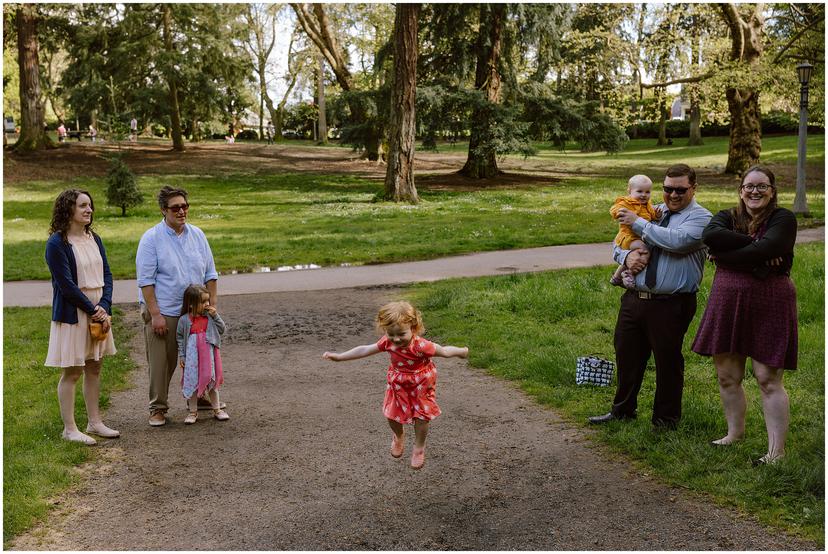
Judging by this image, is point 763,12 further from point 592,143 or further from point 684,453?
Answer: point 684,453

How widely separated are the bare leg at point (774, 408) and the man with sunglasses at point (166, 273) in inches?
178

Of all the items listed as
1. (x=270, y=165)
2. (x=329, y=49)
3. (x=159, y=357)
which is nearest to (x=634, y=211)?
(x=159, y=357)

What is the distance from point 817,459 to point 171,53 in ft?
120

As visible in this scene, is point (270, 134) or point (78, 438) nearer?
point (78, 438)

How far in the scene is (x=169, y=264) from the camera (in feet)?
23.1

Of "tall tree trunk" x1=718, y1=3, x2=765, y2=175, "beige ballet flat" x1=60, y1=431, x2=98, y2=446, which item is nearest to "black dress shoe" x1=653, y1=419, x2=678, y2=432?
"beige ballet flat" x1=60, y1=431, x2=98, y2=446

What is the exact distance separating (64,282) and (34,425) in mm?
1488

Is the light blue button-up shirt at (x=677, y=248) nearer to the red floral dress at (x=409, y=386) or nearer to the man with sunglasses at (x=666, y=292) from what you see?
the man with sunglasses at (x=666, y=292)

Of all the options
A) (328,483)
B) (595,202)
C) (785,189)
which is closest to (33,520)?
(328,483)

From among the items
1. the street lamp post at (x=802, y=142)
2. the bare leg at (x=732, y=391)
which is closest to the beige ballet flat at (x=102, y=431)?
the bare leg at (x=732, y=391)

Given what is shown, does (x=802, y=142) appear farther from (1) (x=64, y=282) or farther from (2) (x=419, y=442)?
(1) (x=64, y=282)

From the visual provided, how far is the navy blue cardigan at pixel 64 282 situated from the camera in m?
6.56

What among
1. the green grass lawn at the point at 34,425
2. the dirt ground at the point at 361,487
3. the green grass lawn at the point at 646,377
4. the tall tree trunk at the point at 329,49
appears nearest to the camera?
the dirt ground at the point at 361,487

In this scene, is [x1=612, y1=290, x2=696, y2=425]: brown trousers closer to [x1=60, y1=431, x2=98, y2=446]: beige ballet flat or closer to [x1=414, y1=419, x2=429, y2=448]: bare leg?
[x1=414, y1=419, x2=429, y2=448]: bare leg
